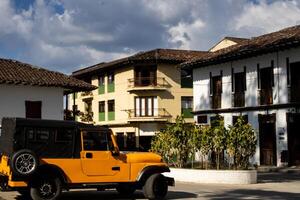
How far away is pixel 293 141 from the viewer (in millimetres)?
30250

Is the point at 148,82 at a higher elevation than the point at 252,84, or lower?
higher

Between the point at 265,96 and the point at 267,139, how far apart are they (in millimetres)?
2545

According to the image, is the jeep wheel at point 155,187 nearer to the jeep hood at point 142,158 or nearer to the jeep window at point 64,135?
the jeep hood at point 142,158

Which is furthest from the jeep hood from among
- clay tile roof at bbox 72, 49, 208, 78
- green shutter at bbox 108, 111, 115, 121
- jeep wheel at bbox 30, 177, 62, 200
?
green shutter at bbox 108, 111, 115, 121

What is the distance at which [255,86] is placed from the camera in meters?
32.7

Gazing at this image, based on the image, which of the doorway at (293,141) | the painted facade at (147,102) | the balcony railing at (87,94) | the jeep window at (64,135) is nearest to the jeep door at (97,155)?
the jeep window at (64,135)

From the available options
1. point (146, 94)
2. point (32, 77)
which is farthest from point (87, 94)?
point (32, 77)

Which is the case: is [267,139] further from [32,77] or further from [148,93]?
[148,93]

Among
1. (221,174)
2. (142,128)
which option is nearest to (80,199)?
(221,174)

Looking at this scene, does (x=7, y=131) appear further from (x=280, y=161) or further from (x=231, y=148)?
(x=280, y=161)

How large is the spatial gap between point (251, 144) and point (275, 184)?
1743 mm

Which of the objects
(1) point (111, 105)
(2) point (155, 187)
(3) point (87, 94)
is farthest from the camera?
(3) point (87, 94)

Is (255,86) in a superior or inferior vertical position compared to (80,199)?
superior

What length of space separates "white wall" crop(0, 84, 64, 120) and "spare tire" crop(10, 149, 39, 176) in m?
16.6
